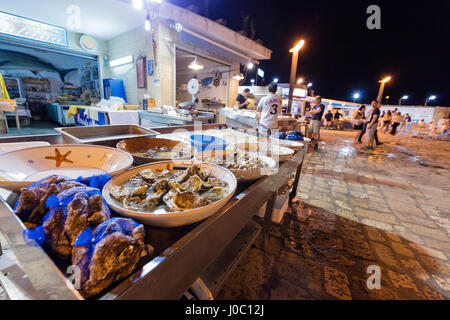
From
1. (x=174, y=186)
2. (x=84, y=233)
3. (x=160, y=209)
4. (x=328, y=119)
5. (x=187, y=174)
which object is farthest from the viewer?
(x=328, y=119)

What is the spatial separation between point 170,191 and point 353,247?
2.32 metres

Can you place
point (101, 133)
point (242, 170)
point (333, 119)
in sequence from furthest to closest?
point (333, 119)
point (101, 133)
point (242, 170)

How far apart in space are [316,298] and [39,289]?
1.82 m

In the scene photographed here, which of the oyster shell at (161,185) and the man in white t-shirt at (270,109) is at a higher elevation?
the man in white t-shirt at (270,109)

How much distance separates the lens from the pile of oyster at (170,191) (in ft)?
2.41

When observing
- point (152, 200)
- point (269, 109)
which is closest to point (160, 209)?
point (152, 200)

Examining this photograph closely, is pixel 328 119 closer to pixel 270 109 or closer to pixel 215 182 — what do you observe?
pixel 270 109

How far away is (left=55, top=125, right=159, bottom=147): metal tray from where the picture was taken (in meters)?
1.55

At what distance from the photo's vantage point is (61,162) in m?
1.05

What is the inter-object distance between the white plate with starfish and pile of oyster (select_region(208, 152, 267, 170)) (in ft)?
1.87

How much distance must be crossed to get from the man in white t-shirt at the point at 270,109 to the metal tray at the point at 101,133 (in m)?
3.05

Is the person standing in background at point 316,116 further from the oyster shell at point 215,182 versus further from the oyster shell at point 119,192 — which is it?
the oyster shell at point 119,192

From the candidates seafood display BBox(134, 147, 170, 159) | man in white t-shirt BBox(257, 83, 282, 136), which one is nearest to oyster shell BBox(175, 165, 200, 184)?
seafood display BBox(134, 147, 170, 159)

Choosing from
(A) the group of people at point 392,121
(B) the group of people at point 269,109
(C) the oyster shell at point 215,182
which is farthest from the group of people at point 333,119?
(C) the oyster shell at point 215,182
